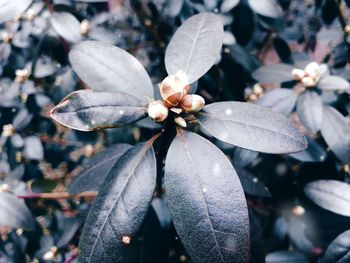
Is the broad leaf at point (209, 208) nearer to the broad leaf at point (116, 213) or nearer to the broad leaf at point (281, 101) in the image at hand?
the broad leaf at point (116, 213)

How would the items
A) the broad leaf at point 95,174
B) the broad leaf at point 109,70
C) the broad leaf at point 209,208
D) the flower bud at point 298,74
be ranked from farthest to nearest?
1. the flower bud at point 298,74
2. the broad leaf at point 95,174
3. the broad leaf at point 109,70
4. the broad leaf at point 209,208

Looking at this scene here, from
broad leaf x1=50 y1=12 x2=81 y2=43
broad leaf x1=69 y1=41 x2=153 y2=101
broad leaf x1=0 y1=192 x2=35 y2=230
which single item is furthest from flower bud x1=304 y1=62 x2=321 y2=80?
broad leaf x1=0 y1=192 x2=35 y2=230

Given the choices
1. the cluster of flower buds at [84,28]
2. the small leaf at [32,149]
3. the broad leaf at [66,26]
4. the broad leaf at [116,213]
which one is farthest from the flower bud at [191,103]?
the small leaf at [32,149]

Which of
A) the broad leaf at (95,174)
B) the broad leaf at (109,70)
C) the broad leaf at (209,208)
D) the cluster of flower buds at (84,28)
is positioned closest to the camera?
the broad leaf at (209,208)

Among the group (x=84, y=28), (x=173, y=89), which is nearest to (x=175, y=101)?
(x=173, y=89)

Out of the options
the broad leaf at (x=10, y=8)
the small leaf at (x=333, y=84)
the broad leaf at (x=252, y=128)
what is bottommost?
the small leaf at (x=333, y=84)

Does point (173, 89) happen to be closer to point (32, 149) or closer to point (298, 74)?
point (298, 74)

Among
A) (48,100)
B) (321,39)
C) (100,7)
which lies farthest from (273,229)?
(100,7)
